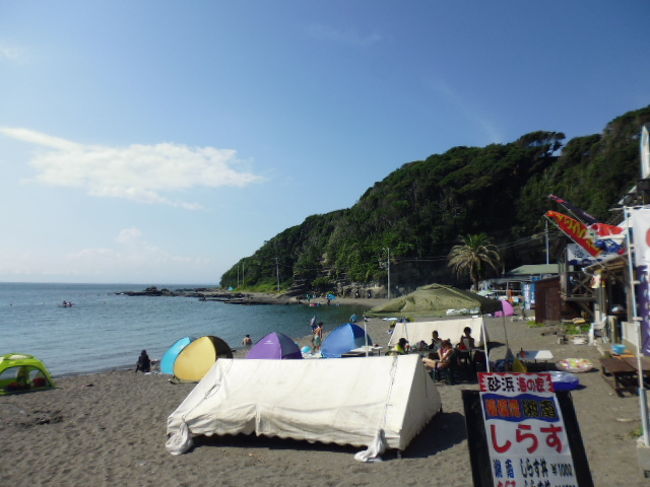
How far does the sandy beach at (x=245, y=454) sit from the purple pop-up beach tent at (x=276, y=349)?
4.39 meters

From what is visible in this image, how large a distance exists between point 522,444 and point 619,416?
20.6ft

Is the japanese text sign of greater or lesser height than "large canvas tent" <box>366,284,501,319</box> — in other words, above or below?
below

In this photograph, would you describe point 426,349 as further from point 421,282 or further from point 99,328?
point 421,282

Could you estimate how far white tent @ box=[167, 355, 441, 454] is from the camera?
799 cm

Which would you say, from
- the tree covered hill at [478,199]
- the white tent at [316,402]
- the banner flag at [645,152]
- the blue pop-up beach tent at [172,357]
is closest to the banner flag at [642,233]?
the white tent at [316,402]

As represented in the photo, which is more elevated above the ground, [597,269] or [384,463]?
[597,269]

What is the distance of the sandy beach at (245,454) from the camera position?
716cm

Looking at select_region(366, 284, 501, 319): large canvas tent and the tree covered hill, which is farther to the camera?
the tree covered hill

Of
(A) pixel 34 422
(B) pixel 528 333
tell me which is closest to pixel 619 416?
(A) pixel 34 422

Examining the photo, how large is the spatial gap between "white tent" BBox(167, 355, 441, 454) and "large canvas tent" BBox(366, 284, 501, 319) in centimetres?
331

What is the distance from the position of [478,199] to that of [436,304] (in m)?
74.3

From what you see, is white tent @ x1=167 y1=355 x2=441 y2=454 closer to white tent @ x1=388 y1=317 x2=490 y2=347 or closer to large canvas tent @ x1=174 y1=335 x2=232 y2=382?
large canvas tent @ x1=174 y1=335 x2=232 y2=382

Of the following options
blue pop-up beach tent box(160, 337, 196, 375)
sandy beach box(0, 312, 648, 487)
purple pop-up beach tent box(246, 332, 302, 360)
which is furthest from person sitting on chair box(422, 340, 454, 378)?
blue pop-up beach tent box(160, 337, 196, 375)

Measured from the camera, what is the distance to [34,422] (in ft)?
39.3
